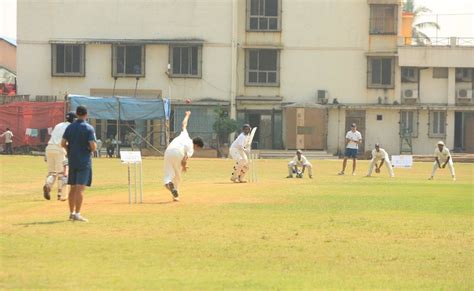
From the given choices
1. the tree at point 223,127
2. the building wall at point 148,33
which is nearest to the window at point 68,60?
the building wall at point 148,33

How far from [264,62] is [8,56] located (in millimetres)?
24214

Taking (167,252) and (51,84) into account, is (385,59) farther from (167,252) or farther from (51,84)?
(167,252)

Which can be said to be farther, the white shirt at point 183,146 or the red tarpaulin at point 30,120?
the red tarpaulin at point 30,120

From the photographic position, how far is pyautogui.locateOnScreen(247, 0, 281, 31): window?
70.2m

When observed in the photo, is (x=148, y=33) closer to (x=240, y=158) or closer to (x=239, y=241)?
(x=240, y=158)

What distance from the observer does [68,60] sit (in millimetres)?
69938

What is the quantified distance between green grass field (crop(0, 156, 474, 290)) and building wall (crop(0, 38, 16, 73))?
58048 millimetres

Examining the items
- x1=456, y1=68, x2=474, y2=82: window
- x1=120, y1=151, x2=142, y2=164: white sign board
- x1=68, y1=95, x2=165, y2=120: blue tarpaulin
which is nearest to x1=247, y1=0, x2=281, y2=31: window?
x1=456, y1=68, x2=474, y2=82: window

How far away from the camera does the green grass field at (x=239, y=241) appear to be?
12305 millimetres

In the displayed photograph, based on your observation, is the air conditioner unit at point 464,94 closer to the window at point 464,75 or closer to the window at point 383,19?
the window at point 464,75

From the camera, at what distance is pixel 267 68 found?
7012 centimetres

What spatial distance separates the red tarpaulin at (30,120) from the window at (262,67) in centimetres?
1566

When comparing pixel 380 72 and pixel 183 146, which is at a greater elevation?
pixel 380 72

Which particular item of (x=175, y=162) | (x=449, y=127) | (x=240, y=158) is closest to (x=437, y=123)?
(x=449, y=127)
